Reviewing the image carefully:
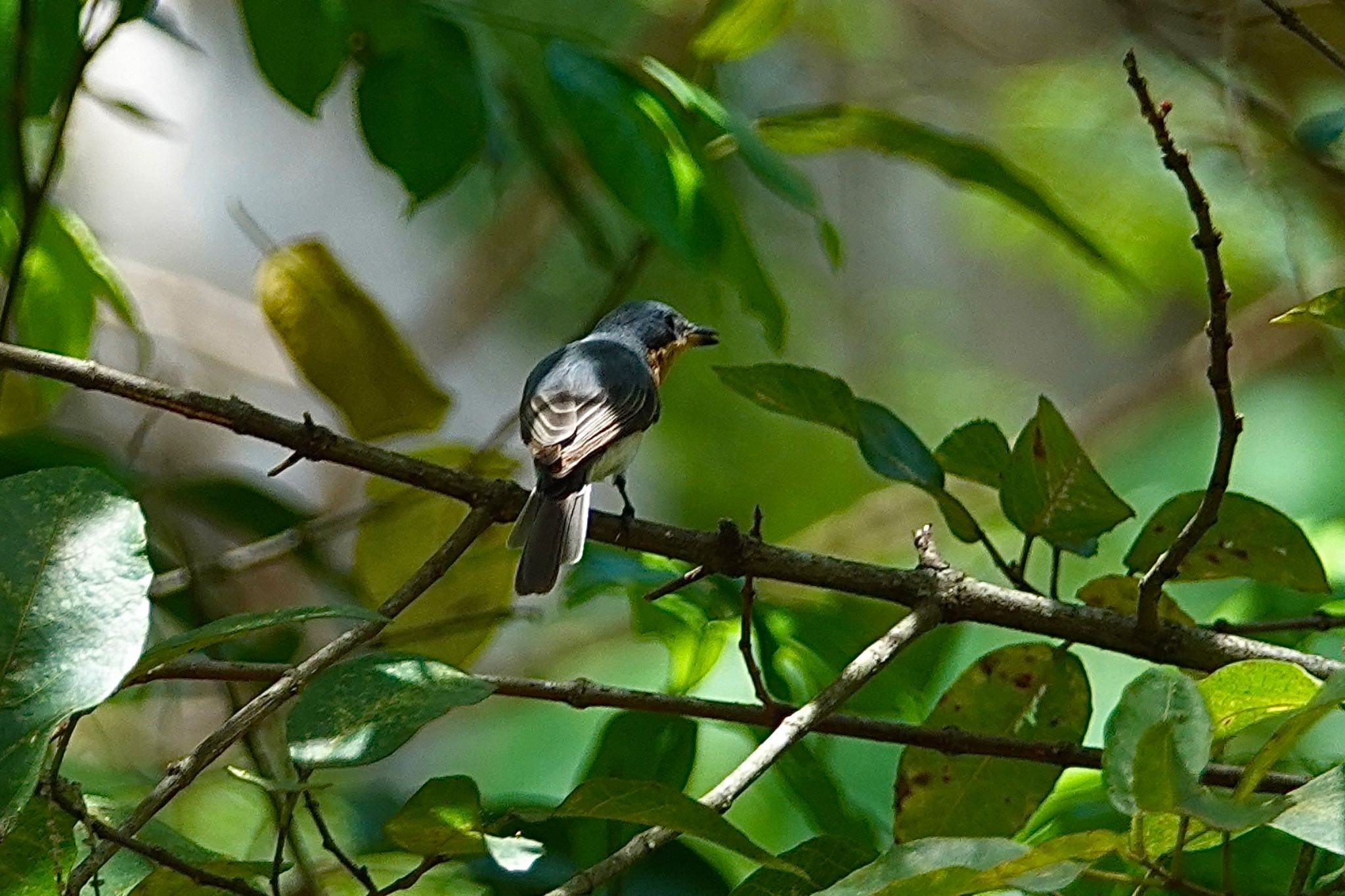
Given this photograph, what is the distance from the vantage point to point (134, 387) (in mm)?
1144

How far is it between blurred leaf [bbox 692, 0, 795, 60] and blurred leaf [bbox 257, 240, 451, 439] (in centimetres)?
61

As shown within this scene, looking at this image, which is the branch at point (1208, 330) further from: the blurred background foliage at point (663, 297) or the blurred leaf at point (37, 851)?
the blurred leaf at point (37, 851)

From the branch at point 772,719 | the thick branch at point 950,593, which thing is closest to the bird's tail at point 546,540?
the thick branch at point 950,593

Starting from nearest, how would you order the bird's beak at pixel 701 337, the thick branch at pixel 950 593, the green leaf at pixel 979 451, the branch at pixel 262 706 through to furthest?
1. the branch at pixel 262 706
2. the thick branch at pixel 950 593
3. the green leaf at pixel 979 451
4. the bird's beak at pixel 701 337

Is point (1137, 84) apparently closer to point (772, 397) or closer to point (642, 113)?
point (772, 397)

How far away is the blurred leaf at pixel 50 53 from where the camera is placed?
4.96 feet

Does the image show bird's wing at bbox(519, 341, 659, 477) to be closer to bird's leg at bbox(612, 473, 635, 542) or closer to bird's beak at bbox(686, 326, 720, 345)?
bird's leg at bbox(612, 473, 635, 542)

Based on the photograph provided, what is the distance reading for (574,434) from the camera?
2080 mm

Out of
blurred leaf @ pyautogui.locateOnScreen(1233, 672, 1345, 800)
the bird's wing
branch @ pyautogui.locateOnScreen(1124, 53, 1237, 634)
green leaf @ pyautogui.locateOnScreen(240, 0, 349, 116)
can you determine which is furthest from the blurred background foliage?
blurred leaf @ pyautogui.locateOnScreen(1233, 672, 1345, 800)

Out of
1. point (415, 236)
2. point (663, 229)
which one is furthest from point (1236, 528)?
point (415, 236)

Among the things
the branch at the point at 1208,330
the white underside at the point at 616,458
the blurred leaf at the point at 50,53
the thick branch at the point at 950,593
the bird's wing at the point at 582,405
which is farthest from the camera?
the white underside at the point at 616,458

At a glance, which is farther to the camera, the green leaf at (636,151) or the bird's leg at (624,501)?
the bird's leg at (624,501)

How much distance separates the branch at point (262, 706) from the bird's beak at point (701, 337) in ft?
4.94

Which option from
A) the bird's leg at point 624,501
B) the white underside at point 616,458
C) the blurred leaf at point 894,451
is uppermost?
the blurred leaf at point 894,451
